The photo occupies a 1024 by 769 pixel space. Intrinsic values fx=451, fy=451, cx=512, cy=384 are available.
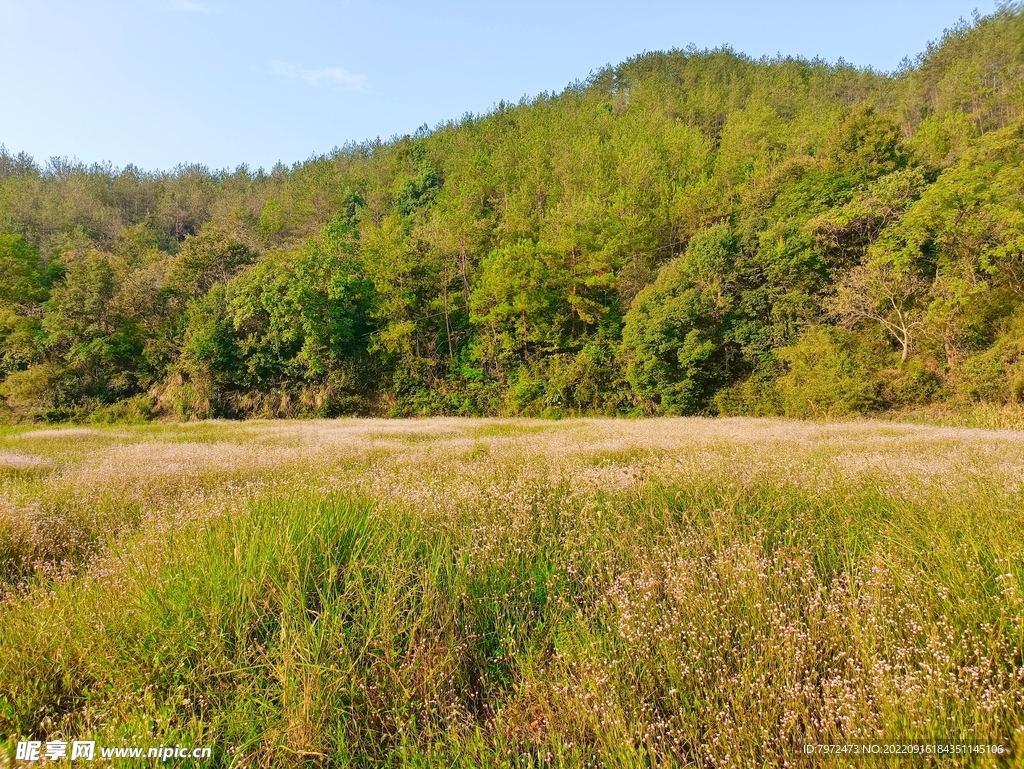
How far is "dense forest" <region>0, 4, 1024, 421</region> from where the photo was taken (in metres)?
22.4

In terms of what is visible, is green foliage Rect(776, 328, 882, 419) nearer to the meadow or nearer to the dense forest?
the dense forest

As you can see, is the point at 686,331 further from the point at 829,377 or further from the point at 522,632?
the point at 522,632

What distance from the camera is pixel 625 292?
1330 inches

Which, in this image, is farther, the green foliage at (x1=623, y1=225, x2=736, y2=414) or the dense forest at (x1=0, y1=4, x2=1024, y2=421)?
Result: the green foliage at (x1=623, y1=225, x2=736, y2=414)

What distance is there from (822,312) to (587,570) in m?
29.4

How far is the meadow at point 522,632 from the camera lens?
1.86 meters

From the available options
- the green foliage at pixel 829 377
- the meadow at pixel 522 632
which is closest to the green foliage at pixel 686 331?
the green foliage at pixel 829 377

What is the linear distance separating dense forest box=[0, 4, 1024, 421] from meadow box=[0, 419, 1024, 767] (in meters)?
23.1

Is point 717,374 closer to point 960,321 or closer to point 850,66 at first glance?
point 960,321

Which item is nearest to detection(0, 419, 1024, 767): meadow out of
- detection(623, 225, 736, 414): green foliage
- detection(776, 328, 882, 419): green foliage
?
detection(776, 328, 882, 419): green foliage

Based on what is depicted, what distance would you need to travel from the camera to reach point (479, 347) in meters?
34.5

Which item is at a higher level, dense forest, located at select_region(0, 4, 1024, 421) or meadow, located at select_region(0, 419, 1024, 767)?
dense forest, located at select_region(0, 4, 1024, 421)

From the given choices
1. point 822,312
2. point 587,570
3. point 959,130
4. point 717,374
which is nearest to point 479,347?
point 717,374

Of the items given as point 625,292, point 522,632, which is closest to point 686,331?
point 625,292
